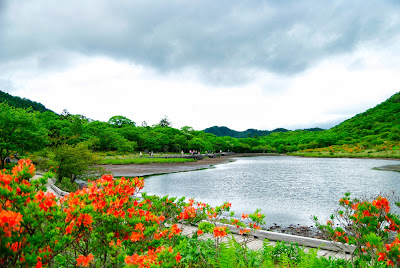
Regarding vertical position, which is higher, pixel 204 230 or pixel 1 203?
pixel 1 203

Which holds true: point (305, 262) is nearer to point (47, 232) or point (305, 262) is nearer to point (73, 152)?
point (47, 232)

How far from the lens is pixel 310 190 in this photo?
750 inches

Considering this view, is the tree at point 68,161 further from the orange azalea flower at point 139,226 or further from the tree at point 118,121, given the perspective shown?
the tree at point 118,121

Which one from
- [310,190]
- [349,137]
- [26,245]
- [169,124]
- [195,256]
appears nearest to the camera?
[26,245]

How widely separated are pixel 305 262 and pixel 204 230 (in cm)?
171

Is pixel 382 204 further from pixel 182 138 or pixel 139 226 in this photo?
pixel 182 138

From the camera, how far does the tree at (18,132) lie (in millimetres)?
16344

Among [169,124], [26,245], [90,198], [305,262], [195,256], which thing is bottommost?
[195,256]

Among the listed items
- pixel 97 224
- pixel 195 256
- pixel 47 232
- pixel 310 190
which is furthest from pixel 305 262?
pixel 310 190

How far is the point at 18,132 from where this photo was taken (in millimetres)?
16578

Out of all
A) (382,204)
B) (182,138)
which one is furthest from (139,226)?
(182,138)

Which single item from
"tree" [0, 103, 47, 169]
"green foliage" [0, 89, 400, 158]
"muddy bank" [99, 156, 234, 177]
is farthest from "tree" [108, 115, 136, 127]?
"tree" [0, 103, 47, 169]

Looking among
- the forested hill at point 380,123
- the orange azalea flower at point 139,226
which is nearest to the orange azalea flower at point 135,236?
the orange azalea flower at point 139,226

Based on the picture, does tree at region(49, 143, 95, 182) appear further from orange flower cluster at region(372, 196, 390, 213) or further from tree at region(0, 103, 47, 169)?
orange flower cluster at region(372, 196, 390, 213)
